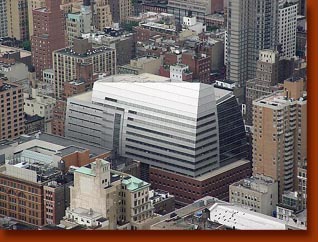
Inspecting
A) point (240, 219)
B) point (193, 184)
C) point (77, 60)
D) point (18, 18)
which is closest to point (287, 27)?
point (77, 60)

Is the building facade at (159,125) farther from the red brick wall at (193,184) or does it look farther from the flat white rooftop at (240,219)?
the flat white rooftop at (240,219)

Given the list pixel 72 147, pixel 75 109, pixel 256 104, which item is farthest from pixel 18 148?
pixel 256 104

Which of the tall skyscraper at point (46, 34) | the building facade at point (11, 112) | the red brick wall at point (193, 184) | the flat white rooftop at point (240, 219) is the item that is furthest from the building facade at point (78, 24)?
the flat white rooftop at point (240, 219)

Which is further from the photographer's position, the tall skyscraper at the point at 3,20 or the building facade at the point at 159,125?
the tall skyscraper at the point at 3,20

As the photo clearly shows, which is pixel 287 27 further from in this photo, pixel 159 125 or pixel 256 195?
pixel 256 195

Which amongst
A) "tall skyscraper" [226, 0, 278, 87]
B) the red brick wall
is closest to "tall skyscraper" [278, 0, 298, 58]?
"tall skyscraper" [226, 0, 278, 87]

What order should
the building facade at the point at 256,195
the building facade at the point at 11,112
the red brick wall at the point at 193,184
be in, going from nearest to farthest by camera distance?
the building facade at the point at 256,195 < the red brick wall at the point at 193,184 < the building facade at the point at 11,112

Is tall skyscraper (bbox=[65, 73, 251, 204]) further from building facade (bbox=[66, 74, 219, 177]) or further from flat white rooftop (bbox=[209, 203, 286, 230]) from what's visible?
flat white rooftop (bbox=[209, 203, 286, 230])
